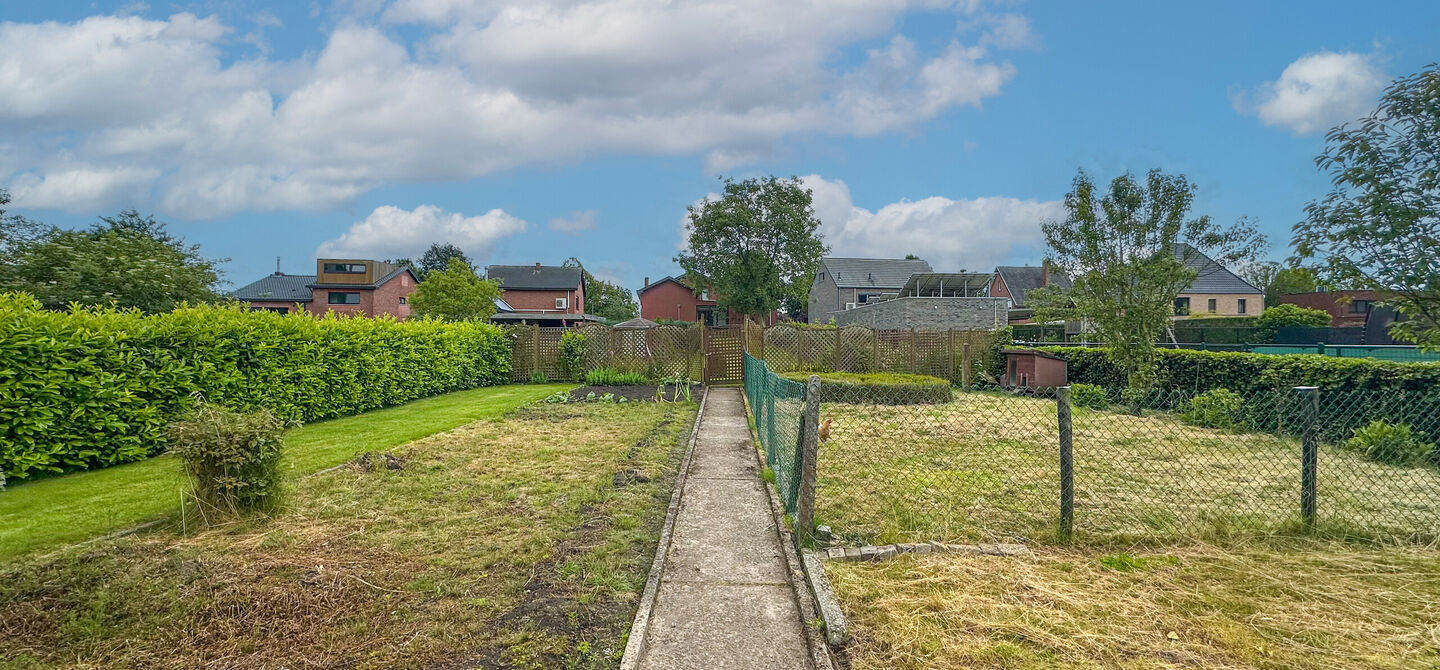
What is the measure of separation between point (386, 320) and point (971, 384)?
50.1ft

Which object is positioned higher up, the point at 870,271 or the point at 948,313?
the point at 870,271

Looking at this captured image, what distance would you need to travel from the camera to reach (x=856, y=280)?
52594 mm

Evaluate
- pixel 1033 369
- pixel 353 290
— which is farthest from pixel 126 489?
pixel 353 290

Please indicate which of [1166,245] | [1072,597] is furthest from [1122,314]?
[1072,597]

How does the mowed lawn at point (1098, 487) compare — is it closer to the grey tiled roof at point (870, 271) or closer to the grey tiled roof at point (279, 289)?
the grey tiled roof at point (870, 271)

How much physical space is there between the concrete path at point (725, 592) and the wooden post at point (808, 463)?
0.77 ft

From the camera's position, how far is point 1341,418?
8.80 m

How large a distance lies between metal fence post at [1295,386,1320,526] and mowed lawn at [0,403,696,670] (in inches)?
176

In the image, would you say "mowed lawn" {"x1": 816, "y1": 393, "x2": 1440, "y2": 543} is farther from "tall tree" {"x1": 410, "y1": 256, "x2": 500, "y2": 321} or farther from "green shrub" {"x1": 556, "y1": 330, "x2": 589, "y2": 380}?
"tall tree" {"x1": 410, "y1": 256, "x2": 500, "y2": 321}

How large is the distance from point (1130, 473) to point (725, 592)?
17.9ft

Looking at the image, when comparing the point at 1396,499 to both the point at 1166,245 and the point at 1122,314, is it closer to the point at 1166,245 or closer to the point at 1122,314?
the point at 1122,314

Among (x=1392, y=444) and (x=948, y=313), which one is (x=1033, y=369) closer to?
(x=1392, y=444)

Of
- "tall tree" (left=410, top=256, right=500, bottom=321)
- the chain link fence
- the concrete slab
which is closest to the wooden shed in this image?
the chain link fence

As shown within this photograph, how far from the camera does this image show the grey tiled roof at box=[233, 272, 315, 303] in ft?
153
